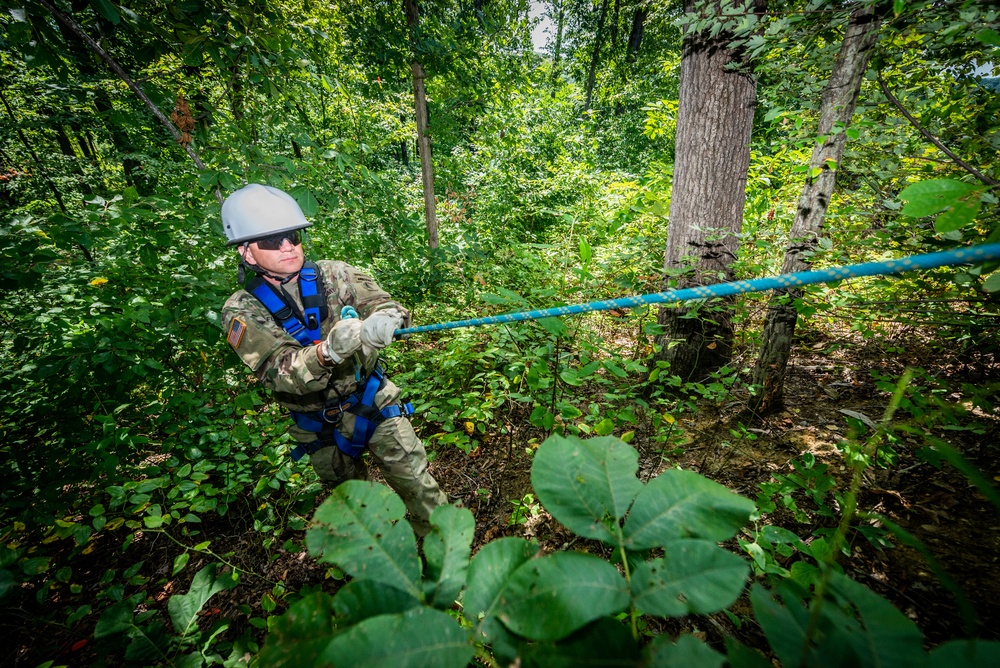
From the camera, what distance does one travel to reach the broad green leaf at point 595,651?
1.65 ft

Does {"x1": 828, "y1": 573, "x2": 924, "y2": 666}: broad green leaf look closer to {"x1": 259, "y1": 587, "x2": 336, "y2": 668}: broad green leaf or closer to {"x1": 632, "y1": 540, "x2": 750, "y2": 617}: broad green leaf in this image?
{"x1": 632, "y1": 540, "x2": 750, "y2": 617}: broad green leaf

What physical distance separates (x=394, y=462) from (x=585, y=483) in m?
2.23

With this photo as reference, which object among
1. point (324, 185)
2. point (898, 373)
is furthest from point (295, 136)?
point (898, 373)

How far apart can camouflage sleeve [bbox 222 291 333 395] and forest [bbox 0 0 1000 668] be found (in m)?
0.84

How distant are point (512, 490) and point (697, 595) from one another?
2.56 m

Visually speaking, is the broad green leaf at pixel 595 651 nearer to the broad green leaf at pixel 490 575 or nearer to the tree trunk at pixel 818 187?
the broad green leaf at pixel 490 575

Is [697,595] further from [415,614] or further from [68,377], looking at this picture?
[68,377]

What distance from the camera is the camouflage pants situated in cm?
267

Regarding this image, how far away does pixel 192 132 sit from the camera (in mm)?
3092

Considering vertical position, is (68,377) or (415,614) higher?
(415,614)

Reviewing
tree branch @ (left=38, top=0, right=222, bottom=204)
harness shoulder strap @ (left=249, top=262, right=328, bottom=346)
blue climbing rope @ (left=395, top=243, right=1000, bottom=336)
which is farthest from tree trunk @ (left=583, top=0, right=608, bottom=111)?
blue climbing rope @ (left=395, top=243, right=1000, bottom=336)

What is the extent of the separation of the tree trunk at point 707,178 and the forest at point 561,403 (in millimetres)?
28

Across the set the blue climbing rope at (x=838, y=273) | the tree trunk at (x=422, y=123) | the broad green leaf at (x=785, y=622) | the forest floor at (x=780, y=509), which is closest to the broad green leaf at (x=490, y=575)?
the broad green leaf at (x=785, y=622)

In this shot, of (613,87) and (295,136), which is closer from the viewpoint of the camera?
(295,136)
